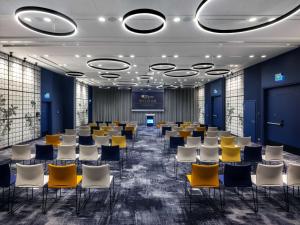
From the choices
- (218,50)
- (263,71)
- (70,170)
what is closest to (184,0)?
(70,170)

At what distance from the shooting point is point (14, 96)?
36.3 feet

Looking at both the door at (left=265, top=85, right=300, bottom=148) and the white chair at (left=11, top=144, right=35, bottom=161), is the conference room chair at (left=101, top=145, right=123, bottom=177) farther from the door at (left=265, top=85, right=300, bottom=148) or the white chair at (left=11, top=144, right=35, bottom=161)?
the door at (left=265, top=85, right=300, bottom=148)

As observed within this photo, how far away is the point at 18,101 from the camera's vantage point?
11.4 metres

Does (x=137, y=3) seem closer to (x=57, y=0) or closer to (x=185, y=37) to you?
(x=57, y=0)

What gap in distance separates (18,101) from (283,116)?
42.2ft

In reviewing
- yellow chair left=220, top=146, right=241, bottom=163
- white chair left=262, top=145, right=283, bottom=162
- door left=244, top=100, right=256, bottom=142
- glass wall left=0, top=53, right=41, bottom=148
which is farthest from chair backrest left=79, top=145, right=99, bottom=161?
door left=244, top=100, right=256, bottom=142

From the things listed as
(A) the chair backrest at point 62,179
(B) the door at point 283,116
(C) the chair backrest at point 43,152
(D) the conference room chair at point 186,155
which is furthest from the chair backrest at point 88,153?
(B) the door at point 283,116

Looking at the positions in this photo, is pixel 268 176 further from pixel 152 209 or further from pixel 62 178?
pixel 62 178

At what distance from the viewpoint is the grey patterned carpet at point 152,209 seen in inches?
149

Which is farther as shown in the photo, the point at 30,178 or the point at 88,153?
the point at 88,153

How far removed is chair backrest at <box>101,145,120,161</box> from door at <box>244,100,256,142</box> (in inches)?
371

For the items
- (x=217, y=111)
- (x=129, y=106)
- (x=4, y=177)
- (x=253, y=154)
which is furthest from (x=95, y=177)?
(x=129, y=106)

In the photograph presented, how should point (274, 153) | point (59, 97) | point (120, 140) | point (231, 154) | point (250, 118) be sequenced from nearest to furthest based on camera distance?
point (231, 154)
point (274, 153)
point (120, 140)
point (250, 118)
point (59, 97)

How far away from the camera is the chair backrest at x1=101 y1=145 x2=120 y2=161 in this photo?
629 cm
